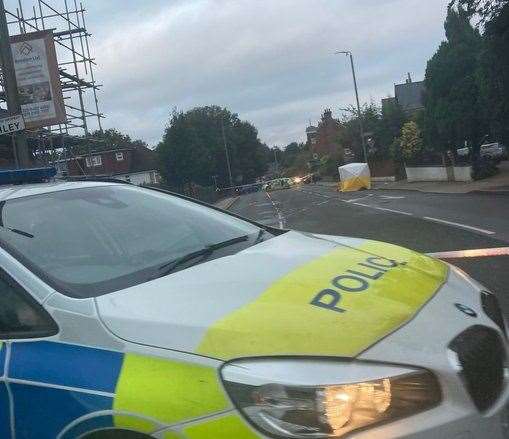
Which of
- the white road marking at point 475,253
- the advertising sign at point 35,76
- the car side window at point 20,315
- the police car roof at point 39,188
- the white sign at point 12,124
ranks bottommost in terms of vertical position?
the white road marking at point 475,253

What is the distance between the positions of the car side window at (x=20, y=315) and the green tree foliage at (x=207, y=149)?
167 feet

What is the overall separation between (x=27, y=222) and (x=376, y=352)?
1.68m

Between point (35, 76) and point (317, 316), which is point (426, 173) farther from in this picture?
point (317, 316)

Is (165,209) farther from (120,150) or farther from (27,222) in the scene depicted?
(120,150)

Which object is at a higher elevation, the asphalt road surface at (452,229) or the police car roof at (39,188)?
the police car roof at (39,188)

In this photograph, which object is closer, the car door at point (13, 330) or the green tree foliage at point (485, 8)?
the car door at point (13, 330)

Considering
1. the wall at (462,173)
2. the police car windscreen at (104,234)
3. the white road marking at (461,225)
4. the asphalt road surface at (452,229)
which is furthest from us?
the wall at (462,173)

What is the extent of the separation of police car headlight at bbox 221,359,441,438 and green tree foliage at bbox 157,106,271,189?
51600 millimetres

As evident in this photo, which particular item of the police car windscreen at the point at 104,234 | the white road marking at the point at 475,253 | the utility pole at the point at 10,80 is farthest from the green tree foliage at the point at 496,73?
the police car windscreen at the point at 104,234

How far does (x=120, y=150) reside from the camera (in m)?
76.2

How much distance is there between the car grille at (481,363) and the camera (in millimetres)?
2168

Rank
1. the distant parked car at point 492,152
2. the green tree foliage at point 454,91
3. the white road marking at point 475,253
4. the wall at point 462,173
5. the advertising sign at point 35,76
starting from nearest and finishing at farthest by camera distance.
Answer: the white road marking at point 475,253 < the advertising sign at point 35,76 < the green tree foliage at point 454,91 < the wall at point 462,173 < the distant parked car at point 492,152

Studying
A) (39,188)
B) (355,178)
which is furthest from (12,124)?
(355,178)

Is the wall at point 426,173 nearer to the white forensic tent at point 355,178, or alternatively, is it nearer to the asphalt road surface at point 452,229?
the white forensic tent at point 355,178
